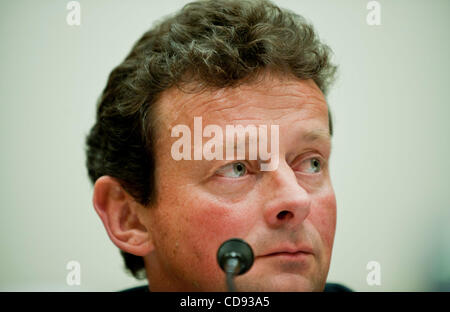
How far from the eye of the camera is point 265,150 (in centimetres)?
106

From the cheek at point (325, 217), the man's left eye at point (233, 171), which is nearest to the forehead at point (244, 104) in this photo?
the man's left eye at point (233, 171)

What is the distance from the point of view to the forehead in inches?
43.0

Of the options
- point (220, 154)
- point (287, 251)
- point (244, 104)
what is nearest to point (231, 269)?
point (287, 251)

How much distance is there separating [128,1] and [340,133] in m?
1.01

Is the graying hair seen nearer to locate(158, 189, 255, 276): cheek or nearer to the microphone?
locate(158, 189, 255, 276): cheek

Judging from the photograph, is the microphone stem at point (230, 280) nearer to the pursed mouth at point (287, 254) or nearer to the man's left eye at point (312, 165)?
the pursed mouth at point (287, 254)

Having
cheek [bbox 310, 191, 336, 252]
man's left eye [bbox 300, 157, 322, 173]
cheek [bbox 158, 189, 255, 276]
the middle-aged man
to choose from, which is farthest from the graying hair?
cheek [bbox 310, 191, 336, 252]

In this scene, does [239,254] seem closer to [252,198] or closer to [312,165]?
[252,198]

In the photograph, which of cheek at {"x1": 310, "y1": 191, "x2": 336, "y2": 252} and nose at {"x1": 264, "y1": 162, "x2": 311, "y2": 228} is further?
cheek at {"x1": 310, "y1": 191, "x2": 336, "y2": 252}

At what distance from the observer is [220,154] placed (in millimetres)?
1077

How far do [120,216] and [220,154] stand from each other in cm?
40

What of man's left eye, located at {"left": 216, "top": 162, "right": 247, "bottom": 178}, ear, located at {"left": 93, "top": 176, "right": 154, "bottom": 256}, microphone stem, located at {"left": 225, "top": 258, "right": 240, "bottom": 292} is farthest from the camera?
ear, located at {"left": 93, "top": 176, "right": 154, "bottom": 256}
